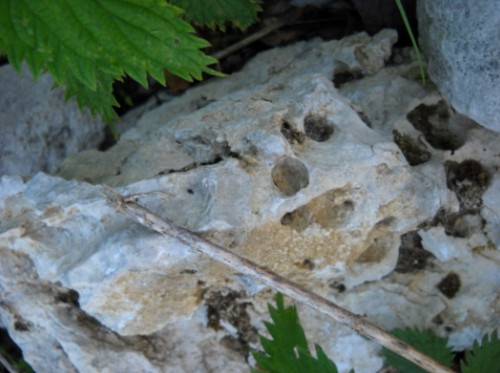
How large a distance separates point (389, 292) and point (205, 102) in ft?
2.81

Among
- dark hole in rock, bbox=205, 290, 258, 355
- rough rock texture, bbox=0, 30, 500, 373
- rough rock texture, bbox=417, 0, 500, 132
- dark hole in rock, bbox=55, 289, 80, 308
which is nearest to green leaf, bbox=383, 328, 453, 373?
rough rock texture, bbox=0, 30, 500, 373

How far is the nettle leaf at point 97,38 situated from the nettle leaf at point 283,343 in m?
0.68

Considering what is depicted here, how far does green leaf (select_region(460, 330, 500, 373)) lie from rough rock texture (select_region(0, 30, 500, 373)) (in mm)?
147

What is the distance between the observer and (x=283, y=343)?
1.73 metres

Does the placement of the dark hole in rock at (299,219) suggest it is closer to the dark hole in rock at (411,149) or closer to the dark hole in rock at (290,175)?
the dark hole in rock at (290,175)

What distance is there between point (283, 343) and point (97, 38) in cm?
93

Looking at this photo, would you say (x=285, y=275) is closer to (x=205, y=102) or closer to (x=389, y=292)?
(x=389, y=292)

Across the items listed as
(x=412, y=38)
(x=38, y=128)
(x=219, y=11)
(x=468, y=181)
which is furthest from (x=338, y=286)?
(x=38, y=128)

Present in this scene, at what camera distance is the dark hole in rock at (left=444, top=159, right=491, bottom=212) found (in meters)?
1.81

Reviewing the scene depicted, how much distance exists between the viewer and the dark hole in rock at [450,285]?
1.90 m

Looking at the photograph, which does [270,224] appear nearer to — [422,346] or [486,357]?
[422,346]

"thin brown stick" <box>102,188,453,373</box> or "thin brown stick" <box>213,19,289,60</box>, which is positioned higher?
"thin brown stick" <box>213,19,289,60</box>

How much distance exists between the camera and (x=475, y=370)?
5.86 ft

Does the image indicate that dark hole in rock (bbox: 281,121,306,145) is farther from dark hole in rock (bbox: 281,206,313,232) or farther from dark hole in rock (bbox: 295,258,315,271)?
dark hole in rock (bbox: 295,258,315,271)
